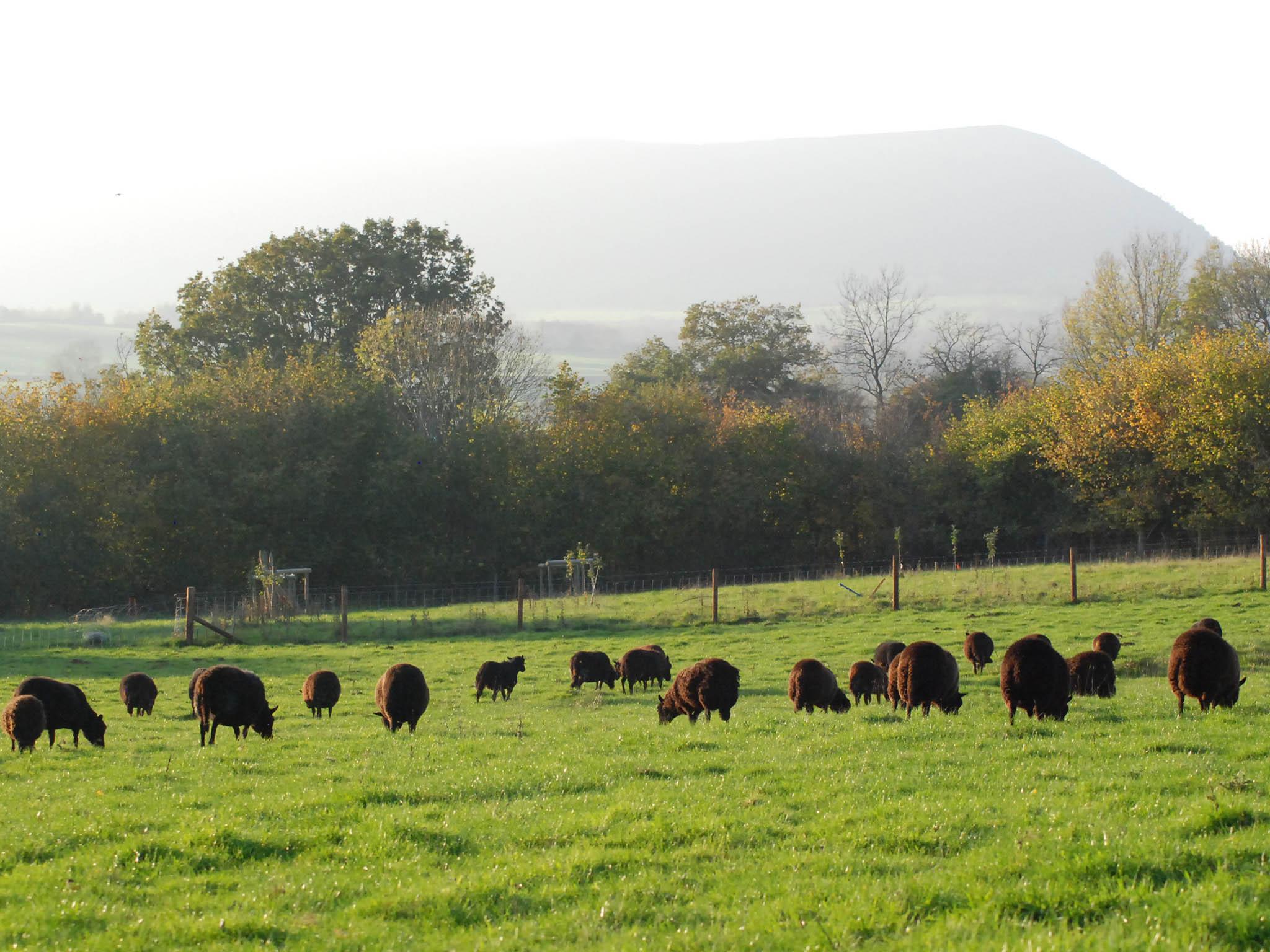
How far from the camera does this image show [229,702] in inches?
605

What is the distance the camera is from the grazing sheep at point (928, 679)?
15406mm

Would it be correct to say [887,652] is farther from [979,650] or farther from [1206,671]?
[1206,671]

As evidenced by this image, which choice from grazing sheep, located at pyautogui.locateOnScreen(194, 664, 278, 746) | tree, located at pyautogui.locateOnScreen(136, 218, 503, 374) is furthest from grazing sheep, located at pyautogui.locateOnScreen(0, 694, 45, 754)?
tree, located at pyautogui.locateOnScreen(136, 218, 503, 374)

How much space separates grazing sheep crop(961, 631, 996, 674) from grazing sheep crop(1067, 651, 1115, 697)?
4233 mm

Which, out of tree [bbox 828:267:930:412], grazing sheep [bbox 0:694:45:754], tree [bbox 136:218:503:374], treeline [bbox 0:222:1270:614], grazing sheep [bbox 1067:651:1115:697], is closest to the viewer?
grazing sheep [bbox 0:694:45:754]

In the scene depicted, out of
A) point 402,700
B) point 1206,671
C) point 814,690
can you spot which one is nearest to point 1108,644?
point 1206,671

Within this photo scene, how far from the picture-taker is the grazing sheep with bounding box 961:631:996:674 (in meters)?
22.8

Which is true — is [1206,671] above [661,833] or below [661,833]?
above

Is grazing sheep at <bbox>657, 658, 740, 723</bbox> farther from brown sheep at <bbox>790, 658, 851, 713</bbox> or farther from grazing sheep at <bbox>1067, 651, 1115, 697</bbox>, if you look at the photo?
grazing sheep at <bbox>1067, 651, 1115, 697</bbox>

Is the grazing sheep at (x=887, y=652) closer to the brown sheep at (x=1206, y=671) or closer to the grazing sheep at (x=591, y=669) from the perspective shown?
the grazing sheep at (x=591, y=669)

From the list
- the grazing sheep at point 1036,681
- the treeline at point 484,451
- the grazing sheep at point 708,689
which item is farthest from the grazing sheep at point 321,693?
the treeline at point 484,451

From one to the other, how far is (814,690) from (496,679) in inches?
293

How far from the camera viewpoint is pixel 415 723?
16.6 meters

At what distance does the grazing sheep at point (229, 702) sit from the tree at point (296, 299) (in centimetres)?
5043
